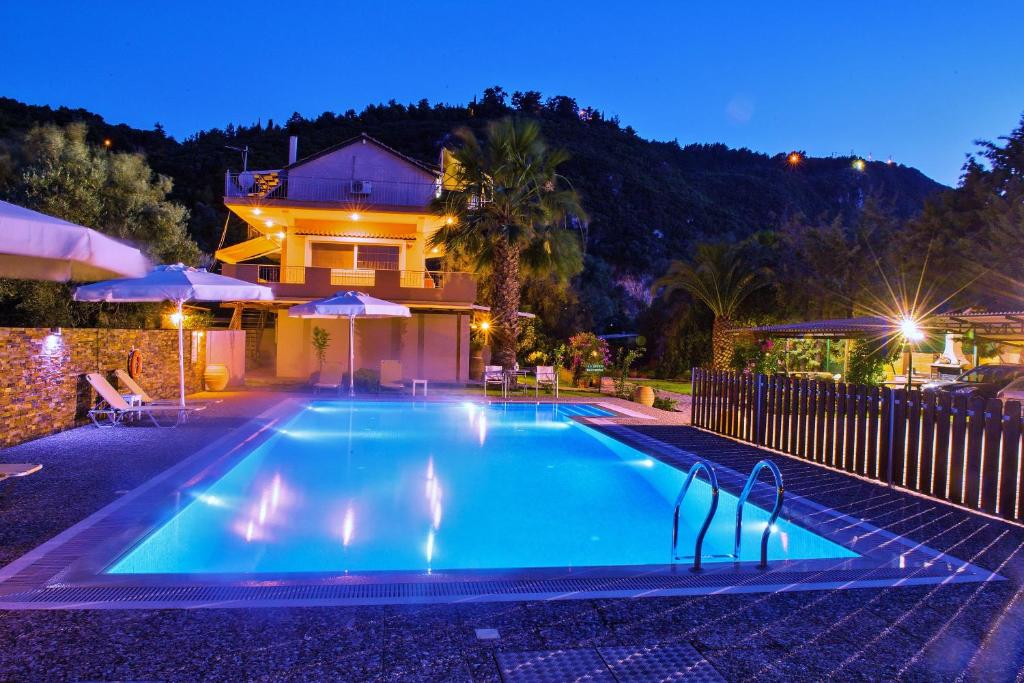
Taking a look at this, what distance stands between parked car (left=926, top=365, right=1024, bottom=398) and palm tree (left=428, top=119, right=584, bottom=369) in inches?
392

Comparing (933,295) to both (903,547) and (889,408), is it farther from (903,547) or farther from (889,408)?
(903,547)

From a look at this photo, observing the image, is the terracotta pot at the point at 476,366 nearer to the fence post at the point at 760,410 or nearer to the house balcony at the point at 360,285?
the house balcony at the point at 360,285

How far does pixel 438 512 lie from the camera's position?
783 centimetres

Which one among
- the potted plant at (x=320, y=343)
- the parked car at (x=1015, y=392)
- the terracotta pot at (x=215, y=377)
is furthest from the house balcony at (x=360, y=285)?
the parked car at (x=1015, y=392)

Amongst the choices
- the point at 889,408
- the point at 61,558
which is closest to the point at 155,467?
the point at 61,558

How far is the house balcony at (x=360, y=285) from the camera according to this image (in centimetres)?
2353

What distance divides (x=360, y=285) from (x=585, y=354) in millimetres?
7574

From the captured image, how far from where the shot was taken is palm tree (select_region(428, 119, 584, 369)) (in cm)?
2028

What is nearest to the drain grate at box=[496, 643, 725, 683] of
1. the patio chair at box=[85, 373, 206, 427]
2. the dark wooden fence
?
the dark wooden fence

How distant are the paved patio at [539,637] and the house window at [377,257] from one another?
21.3 m

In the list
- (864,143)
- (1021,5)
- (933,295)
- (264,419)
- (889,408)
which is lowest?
(264,419)

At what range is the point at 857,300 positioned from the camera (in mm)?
23719

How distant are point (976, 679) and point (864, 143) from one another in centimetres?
7663

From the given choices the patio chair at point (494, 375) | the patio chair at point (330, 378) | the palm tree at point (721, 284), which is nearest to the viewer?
the patio chair at point (494, 375)
